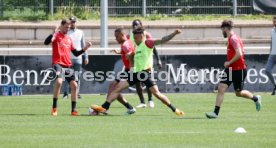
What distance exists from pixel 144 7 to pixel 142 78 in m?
21.3

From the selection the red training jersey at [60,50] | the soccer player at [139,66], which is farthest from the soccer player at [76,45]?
the soccer player at [139,66]

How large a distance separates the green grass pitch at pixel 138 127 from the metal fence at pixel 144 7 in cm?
1660

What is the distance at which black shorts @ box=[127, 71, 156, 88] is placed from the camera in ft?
66.0

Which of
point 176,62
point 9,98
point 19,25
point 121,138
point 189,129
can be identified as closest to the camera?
point 121,138

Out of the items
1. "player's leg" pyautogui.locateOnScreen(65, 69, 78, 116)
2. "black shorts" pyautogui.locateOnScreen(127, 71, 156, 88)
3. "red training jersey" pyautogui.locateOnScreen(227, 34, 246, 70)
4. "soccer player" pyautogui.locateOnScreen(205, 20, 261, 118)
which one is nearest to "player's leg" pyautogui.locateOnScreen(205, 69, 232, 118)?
"soccer player" pyautogui.locateOnScreen(205, 20, 261, 118)

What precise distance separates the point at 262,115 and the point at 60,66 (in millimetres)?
4220

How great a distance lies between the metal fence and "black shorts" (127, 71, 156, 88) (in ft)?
66.7

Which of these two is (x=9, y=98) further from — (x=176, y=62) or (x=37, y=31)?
(x=37, y=31)

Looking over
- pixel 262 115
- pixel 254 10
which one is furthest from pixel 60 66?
pixel 254 10

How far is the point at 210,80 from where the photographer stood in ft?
96.5

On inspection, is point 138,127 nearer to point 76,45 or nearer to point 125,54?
point 125,54

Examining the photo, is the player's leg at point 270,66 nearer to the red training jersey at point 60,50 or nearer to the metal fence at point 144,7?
the red training jersey at point 60,50

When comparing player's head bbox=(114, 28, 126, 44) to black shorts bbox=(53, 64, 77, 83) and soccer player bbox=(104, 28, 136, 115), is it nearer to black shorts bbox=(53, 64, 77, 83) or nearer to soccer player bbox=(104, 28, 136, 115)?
soccer player bbox=(104, 28, 136, 115)

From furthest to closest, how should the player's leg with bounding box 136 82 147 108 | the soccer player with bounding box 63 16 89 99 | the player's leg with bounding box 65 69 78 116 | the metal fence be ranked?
the metal fence → the soccer player with bounding box 63 16 89 99 → the player's leg with bounding box 136 82 147 108 → the player's leg with bounding box 65 69 78 116
